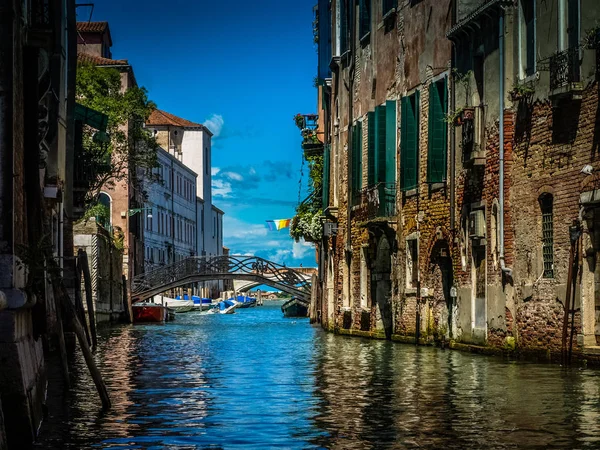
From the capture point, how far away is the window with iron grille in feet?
68.7

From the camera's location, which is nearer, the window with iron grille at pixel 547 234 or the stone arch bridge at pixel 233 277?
the window with iron grille at pixel 547 234

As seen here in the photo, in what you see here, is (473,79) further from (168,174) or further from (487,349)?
(168,174)

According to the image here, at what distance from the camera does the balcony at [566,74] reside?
63.6ft

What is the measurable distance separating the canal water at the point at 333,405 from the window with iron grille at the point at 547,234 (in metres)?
1.64

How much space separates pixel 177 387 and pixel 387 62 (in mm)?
15814

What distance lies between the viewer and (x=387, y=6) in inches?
1259

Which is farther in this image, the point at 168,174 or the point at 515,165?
the point at 168,174

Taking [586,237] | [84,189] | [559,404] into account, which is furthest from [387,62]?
[559,404]

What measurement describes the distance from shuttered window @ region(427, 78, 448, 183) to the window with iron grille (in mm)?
5420

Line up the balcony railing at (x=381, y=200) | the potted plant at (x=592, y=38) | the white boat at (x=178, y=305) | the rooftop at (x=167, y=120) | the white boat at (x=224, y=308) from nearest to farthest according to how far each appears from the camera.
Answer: the potted plant at (x=592, y=38)
the balcony railing at (x=381, y=200)
the white boat at (x=178, y=305)
the white boat at (x=224, y=308)
the rooftop at (x=167, y=120)

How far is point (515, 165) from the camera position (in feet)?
73.6

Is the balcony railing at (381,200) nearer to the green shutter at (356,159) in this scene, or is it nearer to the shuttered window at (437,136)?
the green shutter at (356,159)

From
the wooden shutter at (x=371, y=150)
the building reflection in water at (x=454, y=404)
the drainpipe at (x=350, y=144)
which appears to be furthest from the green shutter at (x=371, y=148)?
the building reflection in water at (x=454, y=404)

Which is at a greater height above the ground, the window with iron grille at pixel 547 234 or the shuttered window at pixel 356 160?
the shuttered window at pixel 356 160
